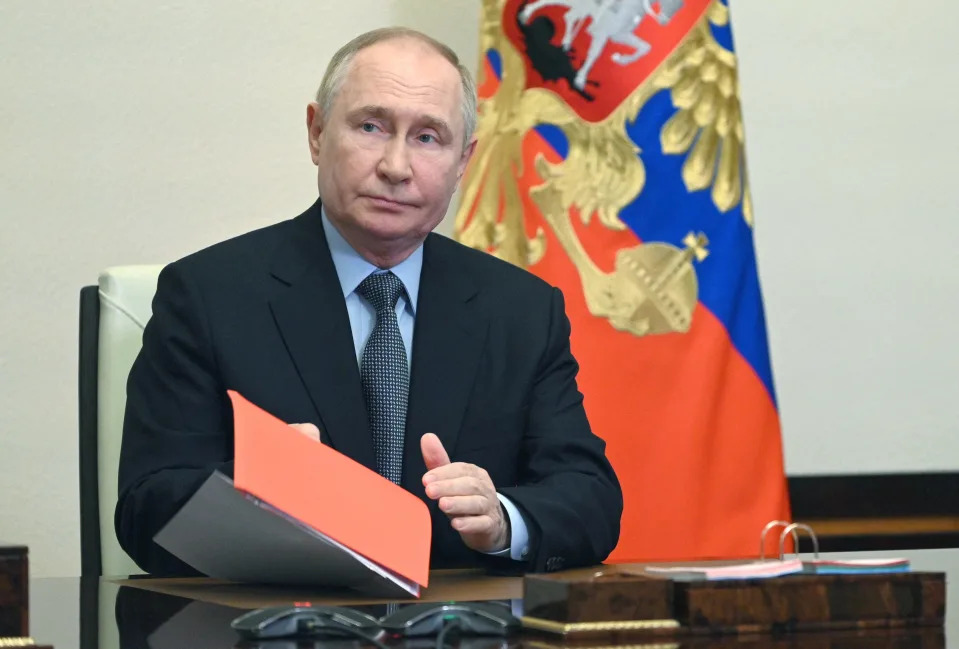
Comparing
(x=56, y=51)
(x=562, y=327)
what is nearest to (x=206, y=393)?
(x=562, y=327)

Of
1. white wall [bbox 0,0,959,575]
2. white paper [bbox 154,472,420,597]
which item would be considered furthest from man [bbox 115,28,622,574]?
white wall [bbox 0,0,959,575]

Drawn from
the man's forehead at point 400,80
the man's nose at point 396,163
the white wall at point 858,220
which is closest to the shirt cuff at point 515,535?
the man's nose at point 396,163

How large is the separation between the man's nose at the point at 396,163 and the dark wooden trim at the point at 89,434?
1.74 ft

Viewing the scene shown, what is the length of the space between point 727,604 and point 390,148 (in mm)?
1268

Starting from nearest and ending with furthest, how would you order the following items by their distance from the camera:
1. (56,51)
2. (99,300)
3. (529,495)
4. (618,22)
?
(529,495) < (99,300) < (618,22) < (56,51)

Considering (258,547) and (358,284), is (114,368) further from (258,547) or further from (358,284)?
(258,547)

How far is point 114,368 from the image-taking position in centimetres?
222

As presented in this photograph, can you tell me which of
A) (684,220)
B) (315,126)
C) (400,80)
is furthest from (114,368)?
(684,220)

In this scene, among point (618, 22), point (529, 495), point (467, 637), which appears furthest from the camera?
point (618, 22)

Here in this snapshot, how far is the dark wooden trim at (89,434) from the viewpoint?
7.18 ft

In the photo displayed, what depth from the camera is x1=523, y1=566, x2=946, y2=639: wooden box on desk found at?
45.9 inches

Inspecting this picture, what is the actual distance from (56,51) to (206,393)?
5.77ft

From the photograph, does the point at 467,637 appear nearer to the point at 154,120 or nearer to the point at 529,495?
the point at 529,495

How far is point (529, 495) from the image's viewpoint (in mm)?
1980
